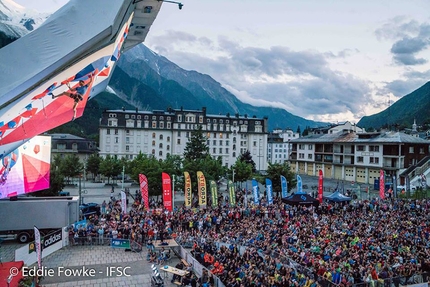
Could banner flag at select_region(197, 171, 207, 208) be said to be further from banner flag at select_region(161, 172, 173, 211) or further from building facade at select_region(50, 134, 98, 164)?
building facade at select_region(50, 134, 98, 164)

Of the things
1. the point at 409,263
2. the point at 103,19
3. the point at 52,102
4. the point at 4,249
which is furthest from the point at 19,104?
the point at 409,263

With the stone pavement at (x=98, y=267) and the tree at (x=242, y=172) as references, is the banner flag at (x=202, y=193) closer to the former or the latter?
the stone pavement at (x=98, y=267)

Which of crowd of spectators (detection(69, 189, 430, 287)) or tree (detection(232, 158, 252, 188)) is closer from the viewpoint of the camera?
crowd of spectators (detection(69, 189, 430, 287))

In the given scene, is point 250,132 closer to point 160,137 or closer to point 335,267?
point 160,137

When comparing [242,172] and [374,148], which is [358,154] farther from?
[242,172]

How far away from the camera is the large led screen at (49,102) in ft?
46.4

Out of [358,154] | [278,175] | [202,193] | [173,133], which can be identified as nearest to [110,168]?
[173,133]

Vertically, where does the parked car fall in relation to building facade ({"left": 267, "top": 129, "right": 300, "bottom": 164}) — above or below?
below

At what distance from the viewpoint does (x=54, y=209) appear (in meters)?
23.8

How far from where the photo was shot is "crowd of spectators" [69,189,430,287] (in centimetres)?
1570

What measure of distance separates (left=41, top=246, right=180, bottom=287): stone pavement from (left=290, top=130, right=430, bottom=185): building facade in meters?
42.4

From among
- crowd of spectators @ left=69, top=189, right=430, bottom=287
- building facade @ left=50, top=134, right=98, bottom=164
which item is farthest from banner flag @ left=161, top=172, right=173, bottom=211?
building facade @ left=50, top=134, right=98, bottom=164

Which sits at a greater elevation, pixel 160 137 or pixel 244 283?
pixel 160 137

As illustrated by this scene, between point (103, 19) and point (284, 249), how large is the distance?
49.5 feet
